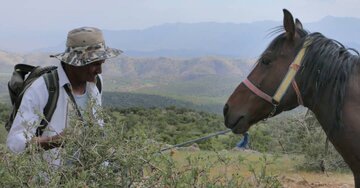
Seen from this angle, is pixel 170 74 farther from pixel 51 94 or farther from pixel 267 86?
pixel 51 94

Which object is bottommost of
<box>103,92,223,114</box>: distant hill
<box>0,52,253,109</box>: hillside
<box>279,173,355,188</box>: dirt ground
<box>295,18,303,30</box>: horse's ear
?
<box>0,52,253,109</box>: hillside

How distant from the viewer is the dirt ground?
7.70 meters

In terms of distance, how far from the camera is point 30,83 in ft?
7.66

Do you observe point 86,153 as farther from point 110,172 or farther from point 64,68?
point 64,68

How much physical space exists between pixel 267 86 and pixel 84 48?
3.85ft

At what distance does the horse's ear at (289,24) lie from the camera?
2743mm

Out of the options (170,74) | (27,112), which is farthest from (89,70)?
(170,74)

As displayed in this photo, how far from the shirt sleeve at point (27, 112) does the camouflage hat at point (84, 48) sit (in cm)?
20

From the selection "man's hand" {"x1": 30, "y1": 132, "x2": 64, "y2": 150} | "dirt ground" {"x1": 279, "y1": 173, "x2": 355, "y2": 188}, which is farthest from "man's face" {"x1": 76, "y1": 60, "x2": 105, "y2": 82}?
"dirt ground" {"x1": 279, "y1": 173, "x2": 355, "y2": 188}

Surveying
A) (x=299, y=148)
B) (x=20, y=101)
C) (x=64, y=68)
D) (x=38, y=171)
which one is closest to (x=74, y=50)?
(x=64, y=68)

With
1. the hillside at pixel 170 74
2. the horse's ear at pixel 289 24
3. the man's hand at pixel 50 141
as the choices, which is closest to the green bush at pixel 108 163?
the man's hand at pixel 50 141

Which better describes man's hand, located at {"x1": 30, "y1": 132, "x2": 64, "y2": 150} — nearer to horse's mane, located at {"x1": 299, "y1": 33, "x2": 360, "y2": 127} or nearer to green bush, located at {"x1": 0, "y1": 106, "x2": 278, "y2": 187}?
green bush, located at {"x1": 0, "y1": 106, "x2": 278, "y2": 187}

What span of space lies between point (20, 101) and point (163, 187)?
976mm

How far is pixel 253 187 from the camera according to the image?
1896 mm
